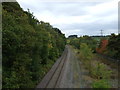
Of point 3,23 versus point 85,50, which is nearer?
point 3,23

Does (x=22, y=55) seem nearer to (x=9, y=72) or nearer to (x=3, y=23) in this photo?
(x=9, y=72)

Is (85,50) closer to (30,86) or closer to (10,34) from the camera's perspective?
(30,86)

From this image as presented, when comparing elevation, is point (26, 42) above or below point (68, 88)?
above

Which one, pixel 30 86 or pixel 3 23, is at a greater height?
pixel 3 23

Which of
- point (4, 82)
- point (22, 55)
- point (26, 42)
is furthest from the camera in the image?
point (26, 42)

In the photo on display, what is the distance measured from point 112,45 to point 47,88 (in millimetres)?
23879

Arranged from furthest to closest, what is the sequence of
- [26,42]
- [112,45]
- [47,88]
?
[112,45], [47,88], [26,42]

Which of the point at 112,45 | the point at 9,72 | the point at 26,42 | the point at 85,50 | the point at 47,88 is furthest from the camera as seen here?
the point at 112,45

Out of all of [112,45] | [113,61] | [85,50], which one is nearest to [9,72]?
[85,50]

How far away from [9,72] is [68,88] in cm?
A: 676

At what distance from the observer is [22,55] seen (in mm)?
16047

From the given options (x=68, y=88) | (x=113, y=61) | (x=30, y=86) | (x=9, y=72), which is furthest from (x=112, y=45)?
(x=9, y=72)

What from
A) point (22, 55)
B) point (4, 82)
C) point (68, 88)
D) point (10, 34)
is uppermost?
point (10, 34)

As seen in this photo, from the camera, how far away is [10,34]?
47.7 feet
